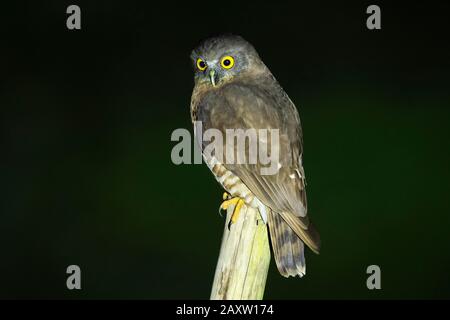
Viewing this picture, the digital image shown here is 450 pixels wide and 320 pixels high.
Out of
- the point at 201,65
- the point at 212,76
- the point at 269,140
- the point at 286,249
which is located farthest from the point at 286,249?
the point at 201,65

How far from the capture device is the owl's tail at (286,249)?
3279 mm

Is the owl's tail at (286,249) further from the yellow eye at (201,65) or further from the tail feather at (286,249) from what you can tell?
the yellow eye at (201,65)

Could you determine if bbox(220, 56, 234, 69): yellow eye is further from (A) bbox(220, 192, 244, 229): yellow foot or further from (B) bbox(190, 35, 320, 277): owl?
(A) bbox(220, 192, 244, 229): yellow foot

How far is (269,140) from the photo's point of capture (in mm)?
3508

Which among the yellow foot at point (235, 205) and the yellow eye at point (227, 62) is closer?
the yellow foot at point (235, 205)

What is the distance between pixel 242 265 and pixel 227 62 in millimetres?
1531

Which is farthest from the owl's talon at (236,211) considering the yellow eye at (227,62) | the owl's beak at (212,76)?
the yellow eye at (227,62)

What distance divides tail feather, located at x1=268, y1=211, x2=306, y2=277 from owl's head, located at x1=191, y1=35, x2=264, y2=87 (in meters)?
1.12

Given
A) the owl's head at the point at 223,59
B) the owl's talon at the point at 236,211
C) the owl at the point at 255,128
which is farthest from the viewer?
the owl's head at the point at 223,59

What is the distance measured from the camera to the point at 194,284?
22.2ft

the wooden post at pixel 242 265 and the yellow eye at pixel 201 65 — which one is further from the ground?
the yellow eye at pixel 201 65

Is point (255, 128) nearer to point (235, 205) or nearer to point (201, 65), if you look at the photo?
→ point (235, 205)

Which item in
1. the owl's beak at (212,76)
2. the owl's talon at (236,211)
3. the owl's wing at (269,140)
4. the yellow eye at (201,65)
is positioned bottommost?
the owl's talon at (236,211)

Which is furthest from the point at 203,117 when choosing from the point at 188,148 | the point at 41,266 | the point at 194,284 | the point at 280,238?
the point at 41,266
